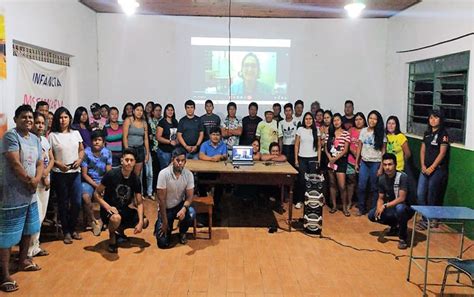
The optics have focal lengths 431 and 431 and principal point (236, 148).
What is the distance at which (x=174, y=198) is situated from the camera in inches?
180

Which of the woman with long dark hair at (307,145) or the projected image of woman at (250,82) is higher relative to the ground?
the projected image of woman at (250,82)

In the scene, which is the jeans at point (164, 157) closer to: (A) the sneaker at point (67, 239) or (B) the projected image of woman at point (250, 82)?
(B) the projected image of woman at point (250, 82)

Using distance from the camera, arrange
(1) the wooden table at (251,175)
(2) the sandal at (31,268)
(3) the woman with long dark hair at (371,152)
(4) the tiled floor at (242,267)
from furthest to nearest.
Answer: (3) the woman with long dark hair at (371,152) < (1) the wooden table at (251,175) < (2) the sandal at (31,268) < (4) the tiled floor at (242,267)

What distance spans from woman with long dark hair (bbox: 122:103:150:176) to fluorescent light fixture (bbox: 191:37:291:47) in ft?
7.55

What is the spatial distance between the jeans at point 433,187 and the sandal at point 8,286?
449 centimetres

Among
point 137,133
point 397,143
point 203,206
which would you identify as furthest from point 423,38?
point 137,133

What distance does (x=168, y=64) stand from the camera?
313 inches

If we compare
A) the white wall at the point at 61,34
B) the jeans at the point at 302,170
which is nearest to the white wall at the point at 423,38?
the jeans at the point at 302,170

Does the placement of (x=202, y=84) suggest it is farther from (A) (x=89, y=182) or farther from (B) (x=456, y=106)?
(B) (x=456, y=106)

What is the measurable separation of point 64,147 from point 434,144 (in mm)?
4256

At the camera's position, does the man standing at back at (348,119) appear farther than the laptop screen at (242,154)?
Yes

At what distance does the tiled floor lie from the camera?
11.6 feet

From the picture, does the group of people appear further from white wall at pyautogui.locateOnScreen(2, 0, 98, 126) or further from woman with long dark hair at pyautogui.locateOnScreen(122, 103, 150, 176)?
white wall at pyautogui.locateOnScreen(2, 0, 98, 126)

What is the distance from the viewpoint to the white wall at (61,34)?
4.84 m
